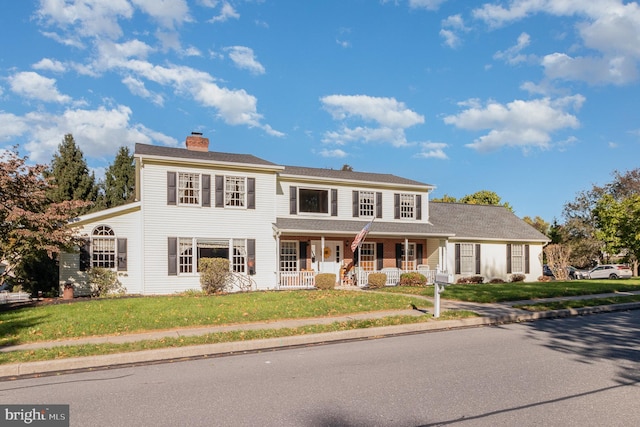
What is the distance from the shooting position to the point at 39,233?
49.0 ft

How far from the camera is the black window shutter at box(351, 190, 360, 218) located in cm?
2459

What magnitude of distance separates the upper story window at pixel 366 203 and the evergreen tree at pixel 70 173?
15.7 m

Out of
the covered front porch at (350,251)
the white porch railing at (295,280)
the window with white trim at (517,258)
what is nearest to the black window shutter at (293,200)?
the covered front porch at (350,251)

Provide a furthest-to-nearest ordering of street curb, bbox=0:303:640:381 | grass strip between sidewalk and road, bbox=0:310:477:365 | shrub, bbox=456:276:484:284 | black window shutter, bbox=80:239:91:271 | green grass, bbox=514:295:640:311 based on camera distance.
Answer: shrub, bbox=456:276:484:284
black window shutter, bbox=80:239:91:271
green grass, bbox=514:295:640:311
grass strip between sidewalk and road, bbox=0:310:477:365
street curb, bbox=0:303:640:381

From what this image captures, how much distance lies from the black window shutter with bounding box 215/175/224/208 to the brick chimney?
3.67 metres

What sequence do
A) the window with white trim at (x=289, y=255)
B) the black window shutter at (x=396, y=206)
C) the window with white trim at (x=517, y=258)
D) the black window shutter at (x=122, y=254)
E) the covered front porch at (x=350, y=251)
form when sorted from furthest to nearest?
the window with white trim at (x=517, y=258)
the black window shutter at (x=396, y=206)
the window with white trim at (x=289, y=255)
the covered front porch at (x=350, y=251)
the black window shutter at (x=122, y=254)

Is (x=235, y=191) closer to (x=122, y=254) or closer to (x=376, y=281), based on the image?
(x=122, y=254)

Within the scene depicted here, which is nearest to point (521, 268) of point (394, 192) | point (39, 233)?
point (394, 192)

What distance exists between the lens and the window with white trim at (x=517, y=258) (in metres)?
28.7

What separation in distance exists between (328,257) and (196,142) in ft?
29.5

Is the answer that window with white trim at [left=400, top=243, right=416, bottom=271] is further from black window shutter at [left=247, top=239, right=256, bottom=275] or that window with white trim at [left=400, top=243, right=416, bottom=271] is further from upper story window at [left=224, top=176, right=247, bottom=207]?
upper story window at [left=224, top=176, right=247, bottom=207]

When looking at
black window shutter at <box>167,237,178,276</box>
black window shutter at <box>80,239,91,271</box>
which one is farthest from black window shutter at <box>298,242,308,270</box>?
black window shutter at <box>80,239,91,271</box>

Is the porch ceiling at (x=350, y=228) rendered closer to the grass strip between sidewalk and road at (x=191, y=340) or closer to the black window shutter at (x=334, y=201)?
the black window shutter at (x=334, y=201)

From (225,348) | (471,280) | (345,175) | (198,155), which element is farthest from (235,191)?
(471,280)
